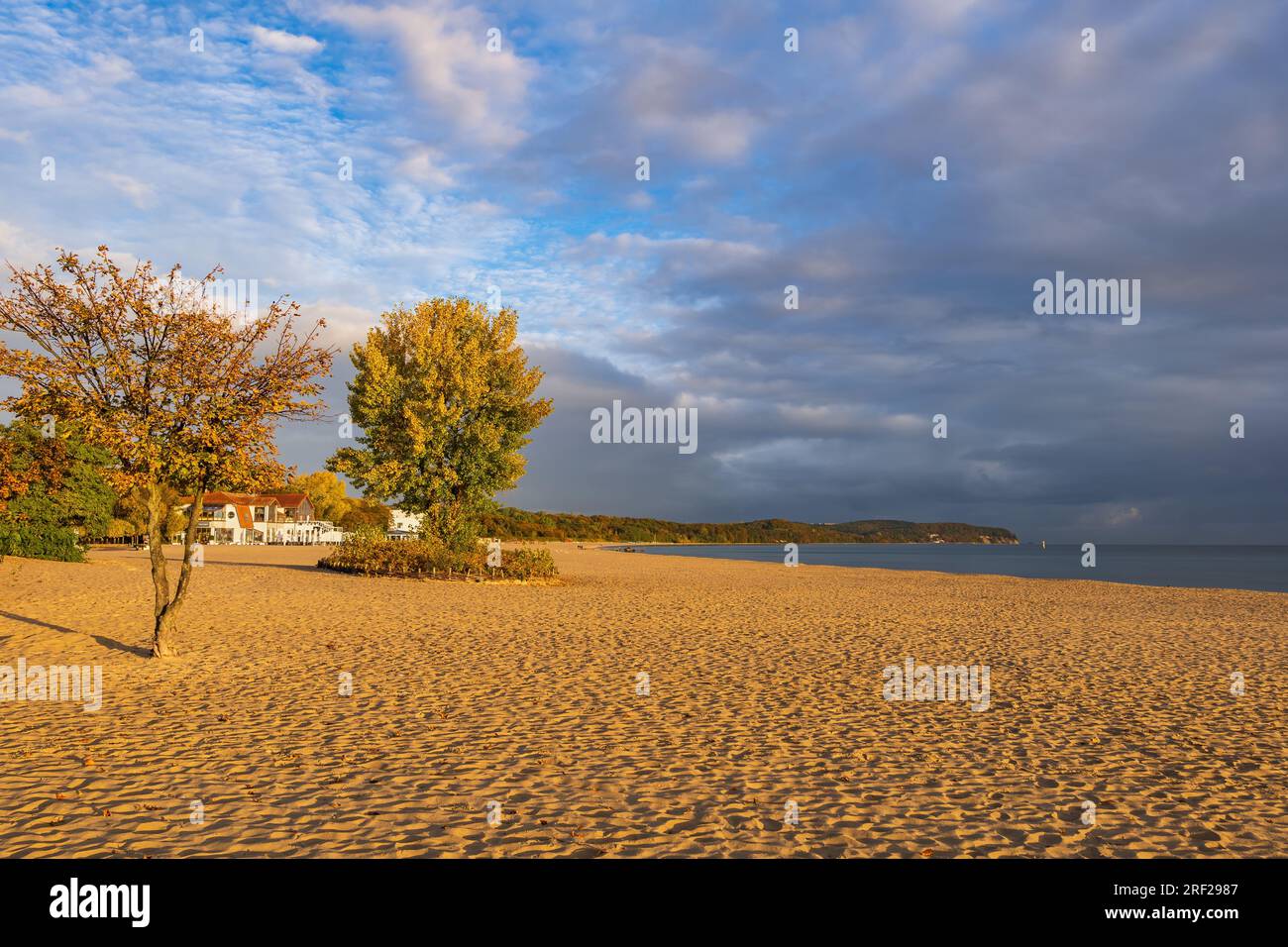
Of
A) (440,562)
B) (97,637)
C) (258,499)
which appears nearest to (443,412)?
(440,562)

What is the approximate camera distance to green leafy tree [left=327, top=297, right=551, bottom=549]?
1416 inches

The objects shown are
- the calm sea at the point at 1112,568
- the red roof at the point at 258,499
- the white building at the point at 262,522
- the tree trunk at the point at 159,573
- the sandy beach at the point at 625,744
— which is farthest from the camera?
the red roof at the point at 258,499

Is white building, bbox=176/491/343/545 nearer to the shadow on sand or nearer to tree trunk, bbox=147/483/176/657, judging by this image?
the shadow on sand

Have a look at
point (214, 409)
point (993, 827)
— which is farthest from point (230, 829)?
point (214, 409)

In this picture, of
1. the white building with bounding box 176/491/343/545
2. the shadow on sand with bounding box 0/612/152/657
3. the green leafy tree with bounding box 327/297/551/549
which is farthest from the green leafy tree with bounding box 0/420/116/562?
the white building with bounding box 176/491/343/545

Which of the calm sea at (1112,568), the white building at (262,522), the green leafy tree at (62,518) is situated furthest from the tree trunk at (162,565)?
the white building at (262,522)

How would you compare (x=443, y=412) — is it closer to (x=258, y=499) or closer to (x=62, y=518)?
(x=62, y=518)

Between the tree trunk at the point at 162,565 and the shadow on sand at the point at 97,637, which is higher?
the tree trunk at the point at 162,565

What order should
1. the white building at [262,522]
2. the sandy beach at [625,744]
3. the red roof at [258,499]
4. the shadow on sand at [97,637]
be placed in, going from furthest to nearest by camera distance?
the red roof at [258,499]
the white building at [262,522]
the shadow on sand at [97,637]
the sandy beach at [625,744]

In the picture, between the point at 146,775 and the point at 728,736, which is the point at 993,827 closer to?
the point at 728,736

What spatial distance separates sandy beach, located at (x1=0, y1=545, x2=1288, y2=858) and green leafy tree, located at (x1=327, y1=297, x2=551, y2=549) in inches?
641

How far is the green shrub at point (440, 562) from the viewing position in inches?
1347

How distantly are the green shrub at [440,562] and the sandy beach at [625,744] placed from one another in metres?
13.6

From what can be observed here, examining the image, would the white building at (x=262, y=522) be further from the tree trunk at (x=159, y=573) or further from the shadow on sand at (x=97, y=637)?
the tree trunk at (x=159, y=573)
